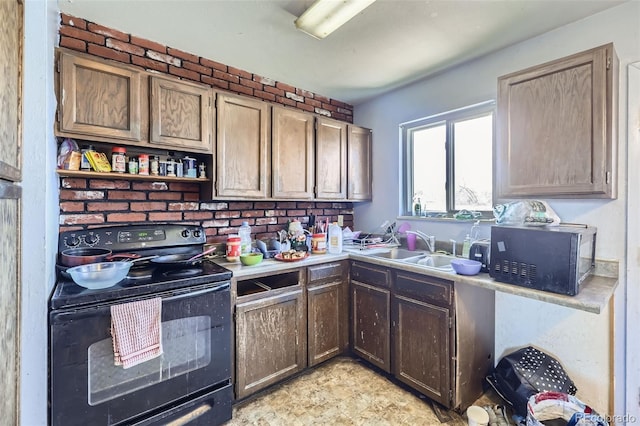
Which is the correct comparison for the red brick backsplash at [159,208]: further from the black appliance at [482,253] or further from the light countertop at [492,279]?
the black appliance at [482,253]

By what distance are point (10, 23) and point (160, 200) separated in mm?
1366

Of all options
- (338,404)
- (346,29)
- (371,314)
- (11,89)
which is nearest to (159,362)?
(338,404)

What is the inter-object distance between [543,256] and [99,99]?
2.53 metres

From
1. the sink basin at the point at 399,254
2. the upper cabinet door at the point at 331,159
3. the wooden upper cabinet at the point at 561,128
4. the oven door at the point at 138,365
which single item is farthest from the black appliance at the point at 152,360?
the wooden upper cabinet at the point at 561,128

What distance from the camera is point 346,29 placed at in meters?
1.80

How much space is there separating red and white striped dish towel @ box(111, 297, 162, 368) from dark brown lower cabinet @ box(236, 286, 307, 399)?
493 mm

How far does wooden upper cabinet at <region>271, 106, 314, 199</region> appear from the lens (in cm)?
230

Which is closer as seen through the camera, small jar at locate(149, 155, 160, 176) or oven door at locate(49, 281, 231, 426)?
oven door at locate(49, 281, 231, 426)

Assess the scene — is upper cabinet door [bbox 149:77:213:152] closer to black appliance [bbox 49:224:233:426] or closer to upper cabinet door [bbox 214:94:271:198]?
upper cabinet door [bbox 214:94:271:198]

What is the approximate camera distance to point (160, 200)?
204 centimetres

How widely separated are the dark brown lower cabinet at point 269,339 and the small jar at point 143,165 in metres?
1.03

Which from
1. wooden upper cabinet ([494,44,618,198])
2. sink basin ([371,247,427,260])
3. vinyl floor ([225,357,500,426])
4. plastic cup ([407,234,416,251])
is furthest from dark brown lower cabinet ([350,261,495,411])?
wooden upper cabinet ([494,44,618,198])

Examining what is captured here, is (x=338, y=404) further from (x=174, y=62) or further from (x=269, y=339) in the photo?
(x=174, y=62)

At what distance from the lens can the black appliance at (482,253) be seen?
5.71 feet
